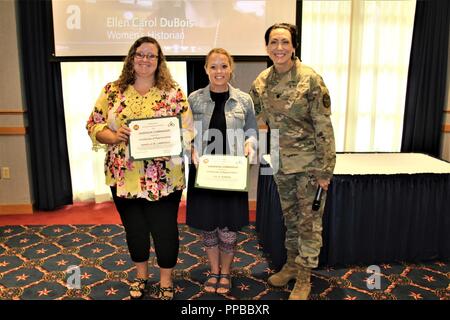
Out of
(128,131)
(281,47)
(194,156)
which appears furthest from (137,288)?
(281,47)

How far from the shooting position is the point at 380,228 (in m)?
3.39

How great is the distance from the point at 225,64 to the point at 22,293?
198 cm

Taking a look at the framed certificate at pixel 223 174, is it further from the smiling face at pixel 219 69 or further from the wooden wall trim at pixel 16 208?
the wooden wall trim at pixel 16 208

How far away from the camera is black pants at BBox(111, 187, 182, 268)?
268 cm

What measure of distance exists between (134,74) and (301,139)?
1057 millimetres

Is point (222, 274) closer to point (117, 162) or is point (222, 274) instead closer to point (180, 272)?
point (180, 272)

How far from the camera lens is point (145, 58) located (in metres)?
2.54

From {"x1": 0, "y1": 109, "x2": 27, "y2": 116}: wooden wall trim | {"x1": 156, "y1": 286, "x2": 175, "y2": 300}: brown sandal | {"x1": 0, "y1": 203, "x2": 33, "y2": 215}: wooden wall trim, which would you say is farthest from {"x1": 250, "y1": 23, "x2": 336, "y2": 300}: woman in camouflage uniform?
{"x1": 0, "y1": 203, "x2": 33, "y2": 215}: wooden wall trim

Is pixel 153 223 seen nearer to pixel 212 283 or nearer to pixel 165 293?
pixel 165 293

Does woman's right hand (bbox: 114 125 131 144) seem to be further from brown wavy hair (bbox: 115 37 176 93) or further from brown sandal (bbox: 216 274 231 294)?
brown sandal (bbox: 216 274 231 294)

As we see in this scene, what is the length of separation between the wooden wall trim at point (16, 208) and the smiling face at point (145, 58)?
2749 millimetres

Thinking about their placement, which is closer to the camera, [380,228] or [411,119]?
[380,228]
